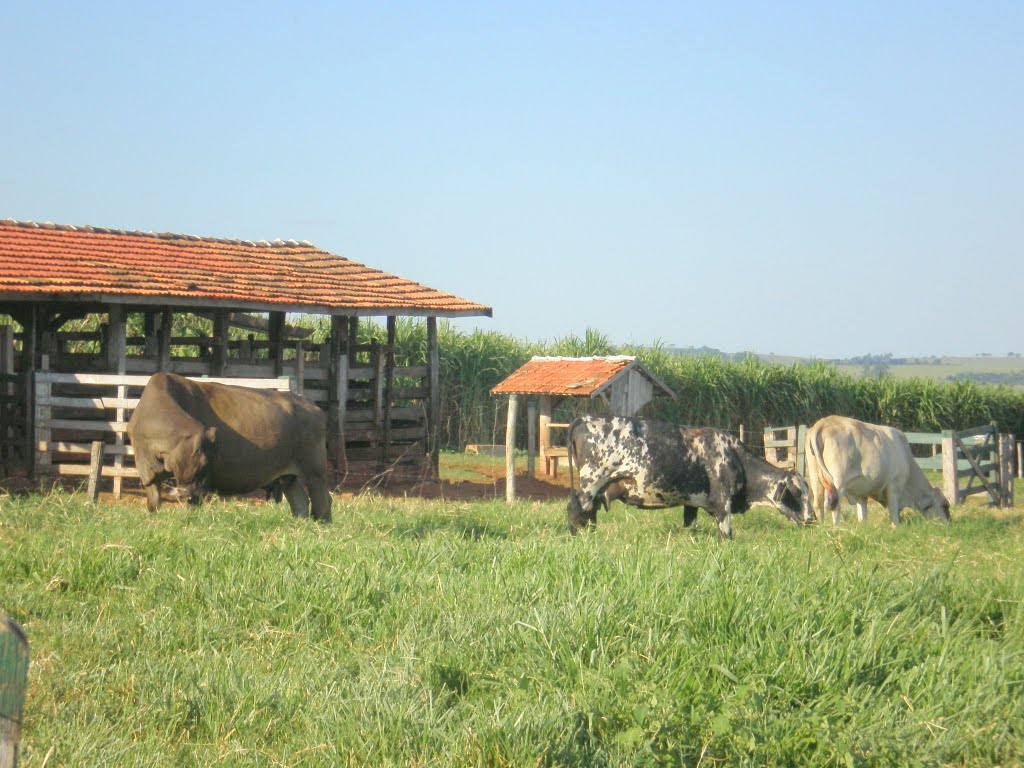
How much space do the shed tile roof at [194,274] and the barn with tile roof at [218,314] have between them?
28 mm

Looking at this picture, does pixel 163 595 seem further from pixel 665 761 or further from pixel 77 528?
pixel 665 761

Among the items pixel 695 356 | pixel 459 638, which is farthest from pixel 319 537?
pixel 695 356

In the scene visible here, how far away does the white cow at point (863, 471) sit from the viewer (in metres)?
14.8

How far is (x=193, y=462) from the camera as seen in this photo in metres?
11.2

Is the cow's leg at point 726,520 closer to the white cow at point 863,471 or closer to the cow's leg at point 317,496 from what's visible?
the white cow at point 863,471

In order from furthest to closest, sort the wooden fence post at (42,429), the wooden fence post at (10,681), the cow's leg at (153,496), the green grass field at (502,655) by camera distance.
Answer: the wooden fence post at (42,429) → the cow's leg at (153,496) → the green grass field at (502,655) → the wooden fence post at (10,681)

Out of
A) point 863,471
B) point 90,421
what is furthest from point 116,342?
point 863,471

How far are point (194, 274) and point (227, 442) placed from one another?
7491 mm

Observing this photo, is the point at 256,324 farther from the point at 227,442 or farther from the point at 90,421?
the point at 227,442

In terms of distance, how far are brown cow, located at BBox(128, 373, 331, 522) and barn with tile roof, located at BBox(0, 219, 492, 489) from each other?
438 cm

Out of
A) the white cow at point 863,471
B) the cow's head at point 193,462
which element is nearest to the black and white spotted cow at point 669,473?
the white cow at point 863,471

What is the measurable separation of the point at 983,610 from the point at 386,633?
342 cm

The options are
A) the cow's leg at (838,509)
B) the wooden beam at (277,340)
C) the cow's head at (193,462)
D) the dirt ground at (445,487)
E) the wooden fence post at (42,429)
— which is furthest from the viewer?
the wooden beam at (277,340)

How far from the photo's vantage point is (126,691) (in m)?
5.41
